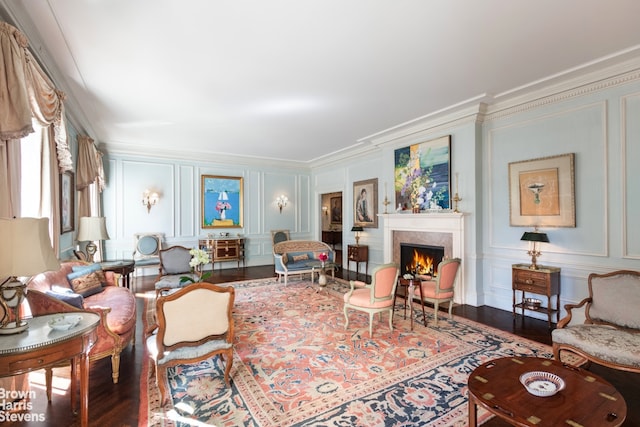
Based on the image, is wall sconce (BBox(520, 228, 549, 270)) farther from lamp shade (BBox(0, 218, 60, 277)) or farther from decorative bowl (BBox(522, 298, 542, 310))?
lamp shade (BBox(0, 218, 60, 277))

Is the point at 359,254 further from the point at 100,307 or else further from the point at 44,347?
the point at 44,347

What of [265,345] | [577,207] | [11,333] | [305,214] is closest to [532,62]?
[577,207]

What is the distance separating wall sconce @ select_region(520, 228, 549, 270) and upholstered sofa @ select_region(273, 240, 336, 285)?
13.4 feet

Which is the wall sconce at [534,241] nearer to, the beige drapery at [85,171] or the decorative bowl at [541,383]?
the decorative bowl at [541,383]

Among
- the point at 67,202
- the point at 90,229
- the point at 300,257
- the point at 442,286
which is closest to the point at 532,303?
the point at 442,286

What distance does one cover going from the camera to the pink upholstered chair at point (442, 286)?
173 inches

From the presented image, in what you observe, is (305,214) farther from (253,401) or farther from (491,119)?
(253,401)

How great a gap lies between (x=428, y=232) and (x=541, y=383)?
415 centimetres

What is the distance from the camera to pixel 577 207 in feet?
13.7

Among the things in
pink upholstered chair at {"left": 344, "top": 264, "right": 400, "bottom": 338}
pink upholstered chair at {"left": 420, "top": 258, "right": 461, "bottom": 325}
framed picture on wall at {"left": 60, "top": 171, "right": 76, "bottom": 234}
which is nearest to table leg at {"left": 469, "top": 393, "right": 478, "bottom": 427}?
pink upholstered chair at {"left": 344, "top": 264, "right": 400, "bottom": 338}

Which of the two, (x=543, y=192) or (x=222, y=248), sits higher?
(x=543, y=192)

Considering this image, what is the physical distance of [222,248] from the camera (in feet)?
27.8

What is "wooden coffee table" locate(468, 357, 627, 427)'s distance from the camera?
1656 mm

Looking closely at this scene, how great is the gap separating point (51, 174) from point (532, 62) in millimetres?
6200
